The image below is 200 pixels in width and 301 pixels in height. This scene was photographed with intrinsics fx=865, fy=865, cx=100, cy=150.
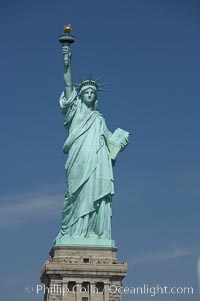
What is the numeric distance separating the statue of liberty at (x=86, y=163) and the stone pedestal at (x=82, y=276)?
1.07 meters

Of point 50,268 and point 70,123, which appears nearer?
point 50,268

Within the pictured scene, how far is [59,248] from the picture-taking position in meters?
49.2

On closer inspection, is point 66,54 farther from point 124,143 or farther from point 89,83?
point 124,143

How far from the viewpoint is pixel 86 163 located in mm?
51375

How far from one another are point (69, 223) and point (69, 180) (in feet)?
8.59

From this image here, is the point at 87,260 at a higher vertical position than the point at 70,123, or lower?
lower

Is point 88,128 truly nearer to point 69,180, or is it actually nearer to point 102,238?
point 69,180

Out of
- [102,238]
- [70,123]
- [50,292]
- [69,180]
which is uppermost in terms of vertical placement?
[70,123]

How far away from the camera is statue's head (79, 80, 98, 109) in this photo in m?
52.4

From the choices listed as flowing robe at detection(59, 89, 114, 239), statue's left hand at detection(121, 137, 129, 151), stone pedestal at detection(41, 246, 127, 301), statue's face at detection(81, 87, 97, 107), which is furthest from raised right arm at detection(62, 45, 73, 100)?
stone pedestal at detection(41, 246, 127, 301)

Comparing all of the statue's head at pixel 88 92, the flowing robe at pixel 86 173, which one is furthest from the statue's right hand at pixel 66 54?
the flowing robe at pixel 86 173

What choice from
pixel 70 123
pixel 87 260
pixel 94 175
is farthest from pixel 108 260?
pixel 70 123

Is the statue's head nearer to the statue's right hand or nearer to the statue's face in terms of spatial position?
the statue's face

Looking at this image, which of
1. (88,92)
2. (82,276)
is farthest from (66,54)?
(82,276)
